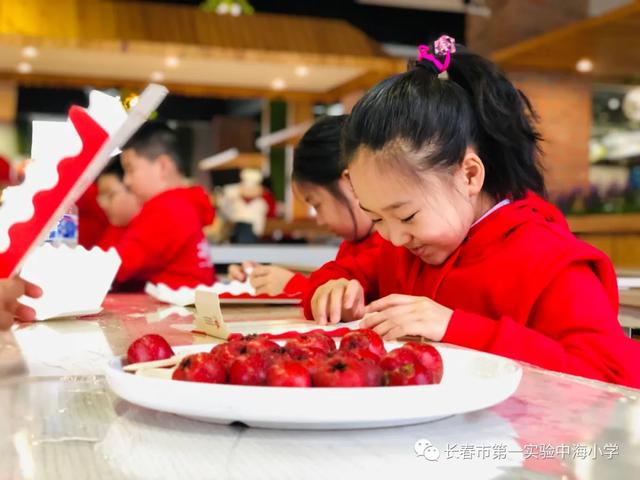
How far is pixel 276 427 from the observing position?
0.67 meters

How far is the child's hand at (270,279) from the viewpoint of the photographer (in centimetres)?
219

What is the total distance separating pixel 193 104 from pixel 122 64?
10.2 meters

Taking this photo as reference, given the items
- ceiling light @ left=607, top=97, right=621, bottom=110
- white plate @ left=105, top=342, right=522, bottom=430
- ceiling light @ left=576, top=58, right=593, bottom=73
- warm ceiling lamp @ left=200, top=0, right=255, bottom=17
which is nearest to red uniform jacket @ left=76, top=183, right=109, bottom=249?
white plate @ left=105, top=342, right=522, bottom=430

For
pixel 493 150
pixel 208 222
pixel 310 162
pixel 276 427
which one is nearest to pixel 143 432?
pixel 276 427

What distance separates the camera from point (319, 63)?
5.83m

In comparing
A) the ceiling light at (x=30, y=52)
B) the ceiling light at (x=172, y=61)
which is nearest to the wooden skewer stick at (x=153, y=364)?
the ceiling light at (x=30, y=52)

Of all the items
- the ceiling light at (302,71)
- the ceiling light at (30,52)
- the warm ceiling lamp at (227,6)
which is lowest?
the ceiling light at (30,52)

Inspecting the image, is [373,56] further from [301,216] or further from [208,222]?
[301,216]

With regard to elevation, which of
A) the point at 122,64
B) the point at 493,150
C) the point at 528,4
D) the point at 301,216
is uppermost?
the point at 528,4

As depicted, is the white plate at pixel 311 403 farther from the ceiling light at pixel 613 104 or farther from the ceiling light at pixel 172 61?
the ceiling light at pixel 613 104

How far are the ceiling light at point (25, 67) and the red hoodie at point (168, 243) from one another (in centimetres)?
337

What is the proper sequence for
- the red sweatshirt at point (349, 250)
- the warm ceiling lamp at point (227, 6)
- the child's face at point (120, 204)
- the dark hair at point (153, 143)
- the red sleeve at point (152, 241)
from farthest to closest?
1. the warm ceiling lamp at point (227, 6)
2. the child's face at point (120, 204)
3. the dark hair at point (153, 143)
4. the red sleeve at point (152, 241)
5. the red sweatshirt at point (349, 250)

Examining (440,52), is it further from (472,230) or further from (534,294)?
(534,294)

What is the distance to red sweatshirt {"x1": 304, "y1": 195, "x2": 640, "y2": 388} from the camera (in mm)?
→ 1164
